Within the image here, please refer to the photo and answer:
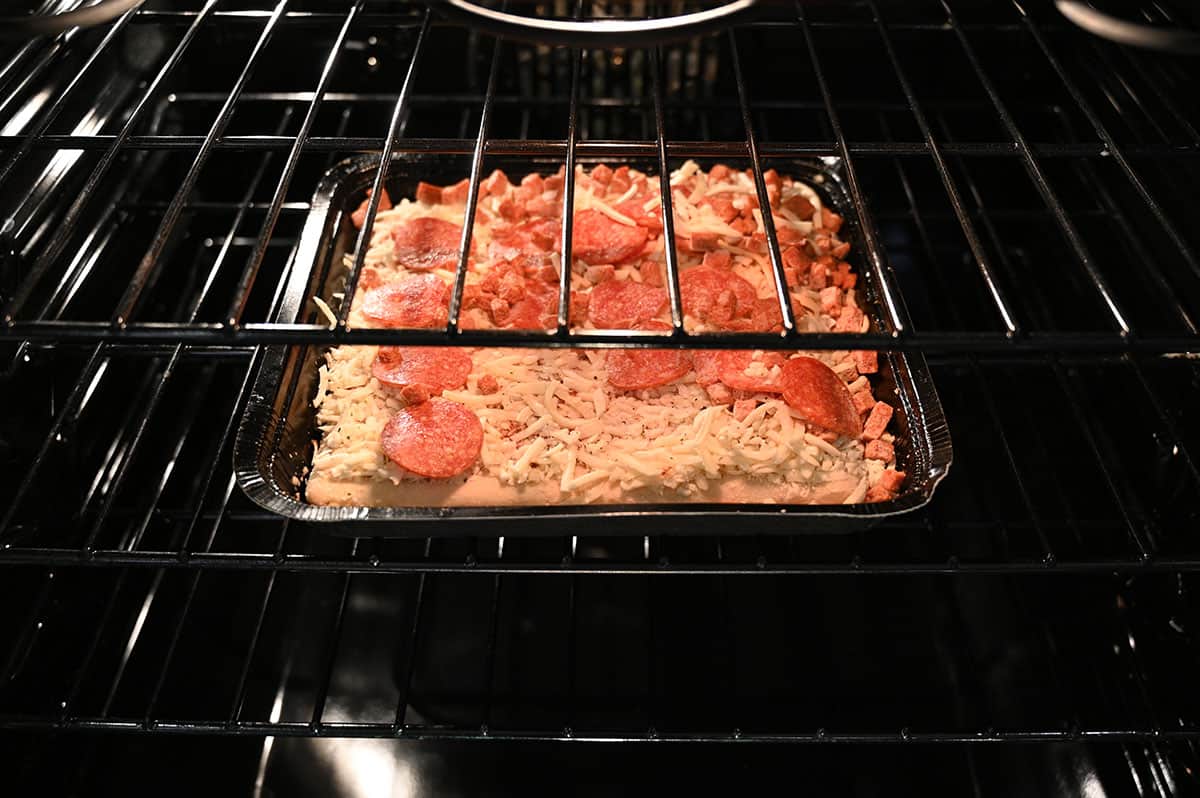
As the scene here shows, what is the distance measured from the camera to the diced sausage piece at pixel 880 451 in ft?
3.82

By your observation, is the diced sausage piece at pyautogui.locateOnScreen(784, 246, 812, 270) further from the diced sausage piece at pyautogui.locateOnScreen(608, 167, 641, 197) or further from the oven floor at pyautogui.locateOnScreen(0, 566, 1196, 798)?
the oven floor at pyautogui.locateOnScreen(0, 566, 1196, 798)

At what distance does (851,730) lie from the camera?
4.31ft

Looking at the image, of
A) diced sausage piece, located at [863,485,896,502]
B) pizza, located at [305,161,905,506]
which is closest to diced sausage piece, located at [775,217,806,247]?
pizza, located at [305,161,905,506]

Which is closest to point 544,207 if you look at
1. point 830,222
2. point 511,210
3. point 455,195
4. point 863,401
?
point 511,210

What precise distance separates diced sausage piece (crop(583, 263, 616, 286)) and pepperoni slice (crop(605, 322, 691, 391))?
124 millimetres

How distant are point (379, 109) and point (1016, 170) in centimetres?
127

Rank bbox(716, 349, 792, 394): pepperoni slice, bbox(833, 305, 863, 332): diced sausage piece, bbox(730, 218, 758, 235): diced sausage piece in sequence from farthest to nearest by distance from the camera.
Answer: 1. bbox(730, 218, 758, 235): diced sausage piece
2. bbox(833, 305, 863, 332): diced sausage piece
3. bbox(716, 349, 792, 394): pepperoni slice

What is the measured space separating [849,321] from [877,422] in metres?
0.18

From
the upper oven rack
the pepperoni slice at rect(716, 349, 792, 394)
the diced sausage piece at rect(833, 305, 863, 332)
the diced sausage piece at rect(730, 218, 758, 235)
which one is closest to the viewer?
the upper oven rack

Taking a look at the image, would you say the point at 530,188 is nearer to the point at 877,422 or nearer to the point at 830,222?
the point at 830,222

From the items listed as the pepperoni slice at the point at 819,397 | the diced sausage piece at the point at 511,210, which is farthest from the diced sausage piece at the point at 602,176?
the pepperoni slice at the point at 819,397

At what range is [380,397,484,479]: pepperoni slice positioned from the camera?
1.11 m

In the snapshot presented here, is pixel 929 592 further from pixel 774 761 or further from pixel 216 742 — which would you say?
pixel 216 742

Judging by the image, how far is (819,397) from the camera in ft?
3.85
